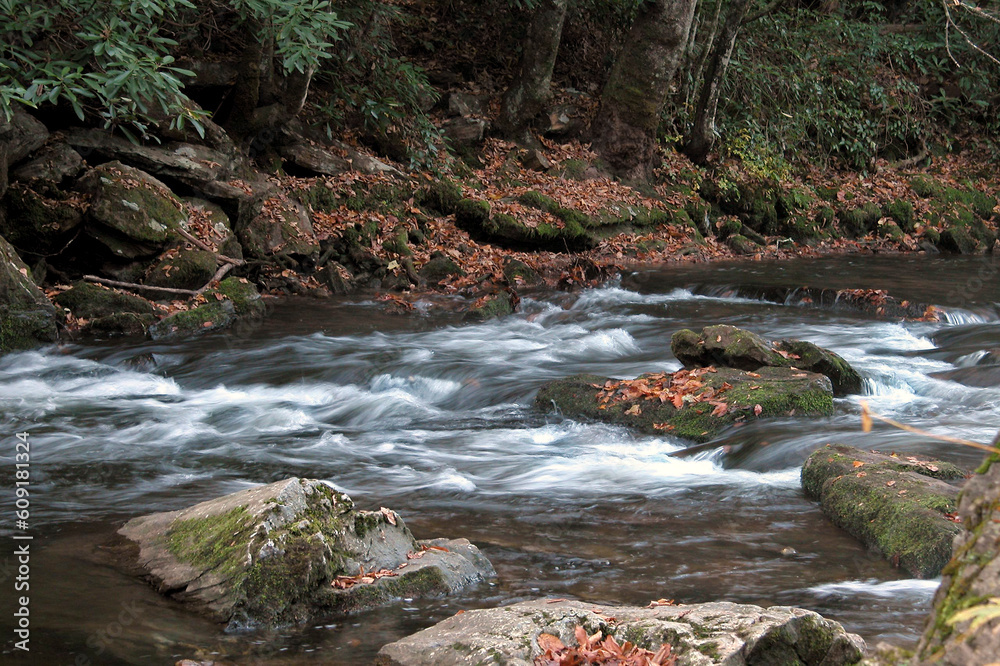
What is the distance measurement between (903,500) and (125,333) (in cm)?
856

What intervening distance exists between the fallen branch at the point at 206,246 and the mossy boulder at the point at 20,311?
216 cm

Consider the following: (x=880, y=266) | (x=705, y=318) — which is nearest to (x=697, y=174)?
(x=880, y=266)

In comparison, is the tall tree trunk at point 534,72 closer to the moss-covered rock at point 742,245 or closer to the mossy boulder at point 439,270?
the moss-covered rock at point 742,245

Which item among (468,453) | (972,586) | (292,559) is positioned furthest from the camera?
(468,453)

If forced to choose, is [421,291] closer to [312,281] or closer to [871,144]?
[312,281]

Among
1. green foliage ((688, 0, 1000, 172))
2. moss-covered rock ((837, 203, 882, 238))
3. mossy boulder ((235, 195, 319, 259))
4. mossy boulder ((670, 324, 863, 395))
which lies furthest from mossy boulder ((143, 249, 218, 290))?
moss-covered rock ((837, 203, 882, 238))

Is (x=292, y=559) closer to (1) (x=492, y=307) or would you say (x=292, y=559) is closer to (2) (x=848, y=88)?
(1) (x=492, y=307)

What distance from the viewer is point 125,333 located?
10203mm

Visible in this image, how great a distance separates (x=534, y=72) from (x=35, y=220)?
9.51m

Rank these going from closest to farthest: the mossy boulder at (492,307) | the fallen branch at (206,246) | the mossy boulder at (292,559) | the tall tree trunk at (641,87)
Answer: the mossy boulder at (292,559)
the fallen branch at (206,246)
the mossy boulder at (492,307)
the tall tree trunk at (641,87)

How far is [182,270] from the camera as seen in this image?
11.2 m

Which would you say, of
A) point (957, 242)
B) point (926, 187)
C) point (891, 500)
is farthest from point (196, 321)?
point (926, 187)

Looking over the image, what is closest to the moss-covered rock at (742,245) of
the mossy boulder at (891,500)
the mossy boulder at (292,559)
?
the mossy boulder at (891,500)

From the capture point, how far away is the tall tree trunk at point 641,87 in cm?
1630
